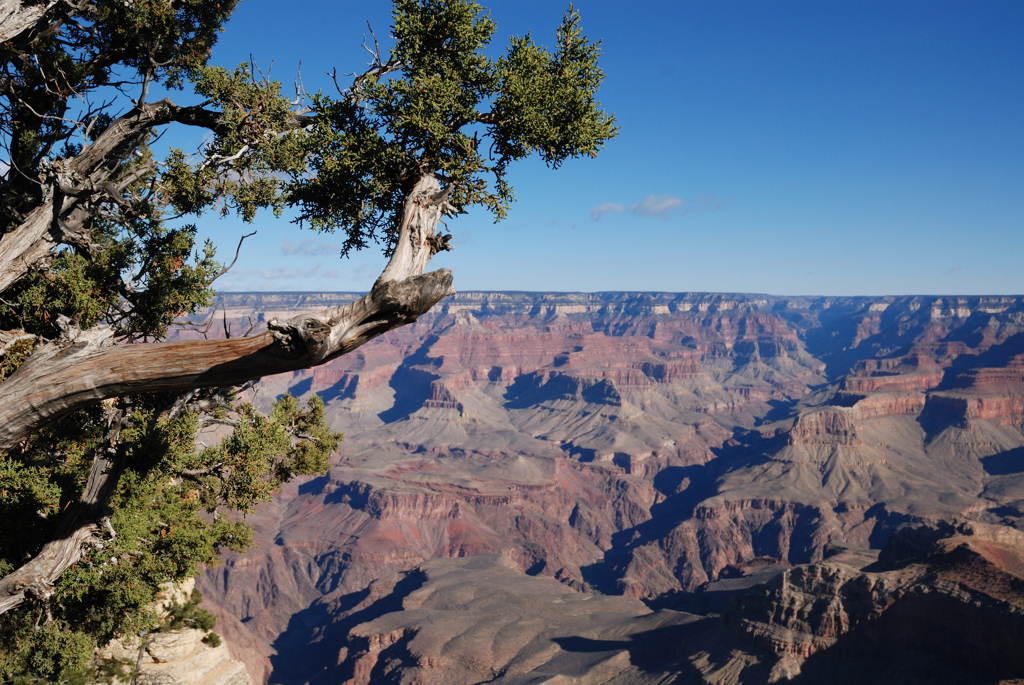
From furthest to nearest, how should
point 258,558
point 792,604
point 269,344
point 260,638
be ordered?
point 258,558 → point 260,638 → point 792,604 → point 269,344

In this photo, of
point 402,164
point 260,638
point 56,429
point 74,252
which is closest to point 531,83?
point 402,164

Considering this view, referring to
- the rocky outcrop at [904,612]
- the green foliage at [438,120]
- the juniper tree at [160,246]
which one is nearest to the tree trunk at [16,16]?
the juniper tree at [160,246]

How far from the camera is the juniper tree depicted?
240 inches

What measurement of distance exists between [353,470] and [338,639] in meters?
82.9

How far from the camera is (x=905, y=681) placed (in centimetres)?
5484

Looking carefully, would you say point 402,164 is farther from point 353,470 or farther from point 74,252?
point 353,470

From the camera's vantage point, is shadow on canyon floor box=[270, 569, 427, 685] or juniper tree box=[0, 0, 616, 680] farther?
shadow on canyon floor box=[270, 569, 427, 685]

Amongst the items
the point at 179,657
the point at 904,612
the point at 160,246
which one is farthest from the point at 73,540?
the point at 904,612

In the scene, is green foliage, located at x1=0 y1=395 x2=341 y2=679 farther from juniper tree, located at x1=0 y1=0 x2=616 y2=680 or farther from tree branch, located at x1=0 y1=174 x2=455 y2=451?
tree branch, located at x1=0 y1=174 x2=455 y2=451

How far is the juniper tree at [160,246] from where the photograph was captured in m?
6.09

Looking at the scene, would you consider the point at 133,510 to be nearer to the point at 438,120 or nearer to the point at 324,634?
the point at 438,120

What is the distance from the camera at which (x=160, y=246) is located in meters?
16.1

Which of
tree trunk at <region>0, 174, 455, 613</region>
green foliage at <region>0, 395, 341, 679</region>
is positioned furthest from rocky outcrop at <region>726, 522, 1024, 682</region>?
tree trunk at <region>0, 174, 455, 613</region>

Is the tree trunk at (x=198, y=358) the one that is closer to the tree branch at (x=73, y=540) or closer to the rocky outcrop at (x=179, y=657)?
the tree branch at (x=73, y=540)
